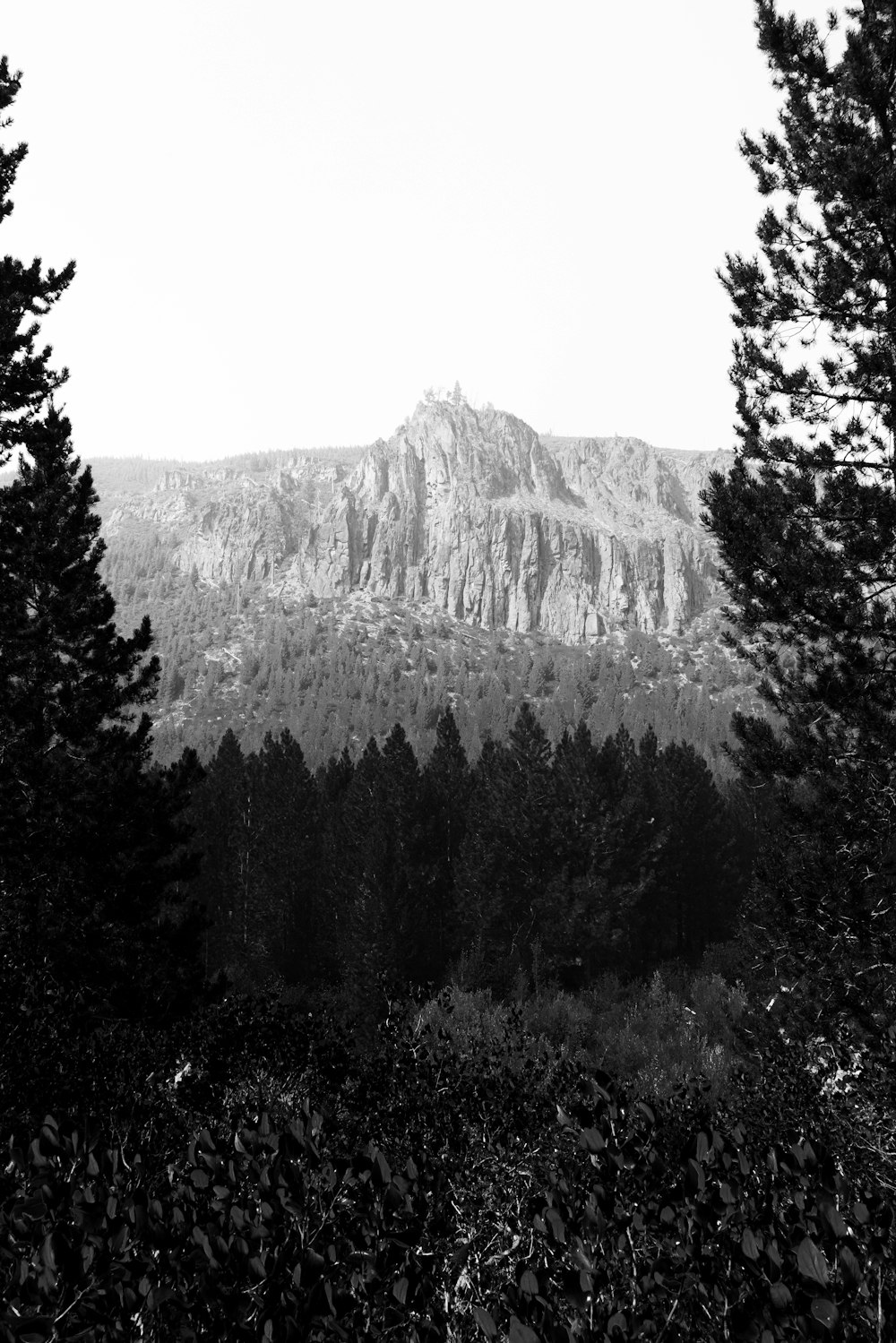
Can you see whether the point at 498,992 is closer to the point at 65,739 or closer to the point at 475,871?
the point at 475,871

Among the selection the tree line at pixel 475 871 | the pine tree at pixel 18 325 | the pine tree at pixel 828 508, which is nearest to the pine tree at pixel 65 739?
the pine tree at pixel 18 325

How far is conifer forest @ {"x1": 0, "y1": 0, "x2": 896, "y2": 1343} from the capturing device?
295 cm

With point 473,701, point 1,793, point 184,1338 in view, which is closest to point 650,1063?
point 1,793

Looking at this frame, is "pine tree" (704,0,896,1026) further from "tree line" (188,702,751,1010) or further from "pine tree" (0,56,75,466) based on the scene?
"tree line" (188,702,751,1010)

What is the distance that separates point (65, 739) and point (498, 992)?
2276 cm

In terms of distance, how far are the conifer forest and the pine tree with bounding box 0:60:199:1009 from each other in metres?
0.09

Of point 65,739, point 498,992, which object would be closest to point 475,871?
point 498,992

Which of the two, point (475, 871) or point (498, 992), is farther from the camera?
point (475, 871)

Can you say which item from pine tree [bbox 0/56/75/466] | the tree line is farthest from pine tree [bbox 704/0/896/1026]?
the tree line

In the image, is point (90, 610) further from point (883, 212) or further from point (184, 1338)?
point (184, 1338)

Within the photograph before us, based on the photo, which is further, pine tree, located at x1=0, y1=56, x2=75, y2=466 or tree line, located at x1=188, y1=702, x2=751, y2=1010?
tree line, located at x1=188, y1=702, x2=751, y2=1010

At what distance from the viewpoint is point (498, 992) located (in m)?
33.5

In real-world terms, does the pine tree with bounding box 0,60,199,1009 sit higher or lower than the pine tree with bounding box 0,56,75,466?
lower

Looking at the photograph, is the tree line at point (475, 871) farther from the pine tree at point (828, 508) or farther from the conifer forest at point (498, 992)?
the pine tree at point (828, 508)
